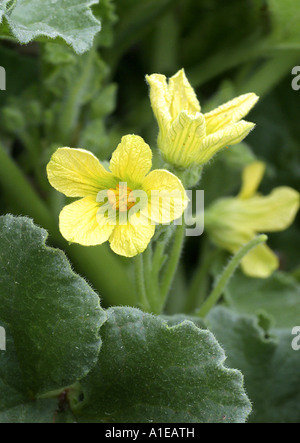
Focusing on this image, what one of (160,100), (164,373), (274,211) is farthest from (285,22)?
(164,373)

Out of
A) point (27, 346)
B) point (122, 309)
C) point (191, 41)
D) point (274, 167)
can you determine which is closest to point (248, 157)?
point (274, 167)

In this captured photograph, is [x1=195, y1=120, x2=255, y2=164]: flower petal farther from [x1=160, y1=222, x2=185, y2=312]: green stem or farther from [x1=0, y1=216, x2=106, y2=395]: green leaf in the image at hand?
[x1=0, y1=216, x2=106, y2=395]: green leaf

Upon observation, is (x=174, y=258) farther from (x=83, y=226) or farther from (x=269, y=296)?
(x=269, y=296)

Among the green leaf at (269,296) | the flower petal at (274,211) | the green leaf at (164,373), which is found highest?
the flower petal at (274,211)

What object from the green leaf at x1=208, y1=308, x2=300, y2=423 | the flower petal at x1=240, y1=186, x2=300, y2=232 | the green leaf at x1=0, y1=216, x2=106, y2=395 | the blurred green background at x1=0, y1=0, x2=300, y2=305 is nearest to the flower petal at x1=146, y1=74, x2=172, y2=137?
the green leaf at x1=0, y1=216, x2=106, y2=395

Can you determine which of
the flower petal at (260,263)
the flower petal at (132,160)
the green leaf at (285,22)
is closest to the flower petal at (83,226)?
the flower petal at (132,160)

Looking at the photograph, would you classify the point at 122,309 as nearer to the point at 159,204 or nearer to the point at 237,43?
the point at 159,204

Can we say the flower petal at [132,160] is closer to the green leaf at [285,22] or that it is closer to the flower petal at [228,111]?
the flower petal at [228,111]
